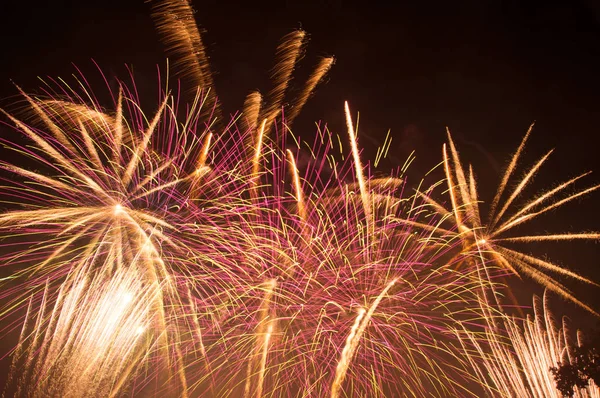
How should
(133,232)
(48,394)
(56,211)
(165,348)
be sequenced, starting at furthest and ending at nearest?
1. (48,394)
2. (165,348)
3. (133,232)
4. (56,211)

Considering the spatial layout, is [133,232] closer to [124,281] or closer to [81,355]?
[124,281]

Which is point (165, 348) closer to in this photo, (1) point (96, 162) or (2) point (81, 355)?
(2) point (81, 355)

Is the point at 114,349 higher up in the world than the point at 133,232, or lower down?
lower down

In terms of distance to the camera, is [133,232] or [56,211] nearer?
[56,211]

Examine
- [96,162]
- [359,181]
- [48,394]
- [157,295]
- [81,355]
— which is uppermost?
[96,162]

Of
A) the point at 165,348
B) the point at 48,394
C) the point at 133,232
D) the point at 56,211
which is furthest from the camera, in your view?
the point at 48,394

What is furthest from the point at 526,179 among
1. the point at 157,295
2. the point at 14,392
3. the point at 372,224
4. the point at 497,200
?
the point at 14,392

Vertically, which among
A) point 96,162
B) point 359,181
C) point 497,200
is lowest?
point 497,200

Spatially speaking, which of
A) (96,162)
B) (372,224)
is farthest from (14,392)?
(372,224)

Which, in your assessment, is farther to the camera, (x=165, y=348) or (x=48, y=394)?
(x=48, y=394)
